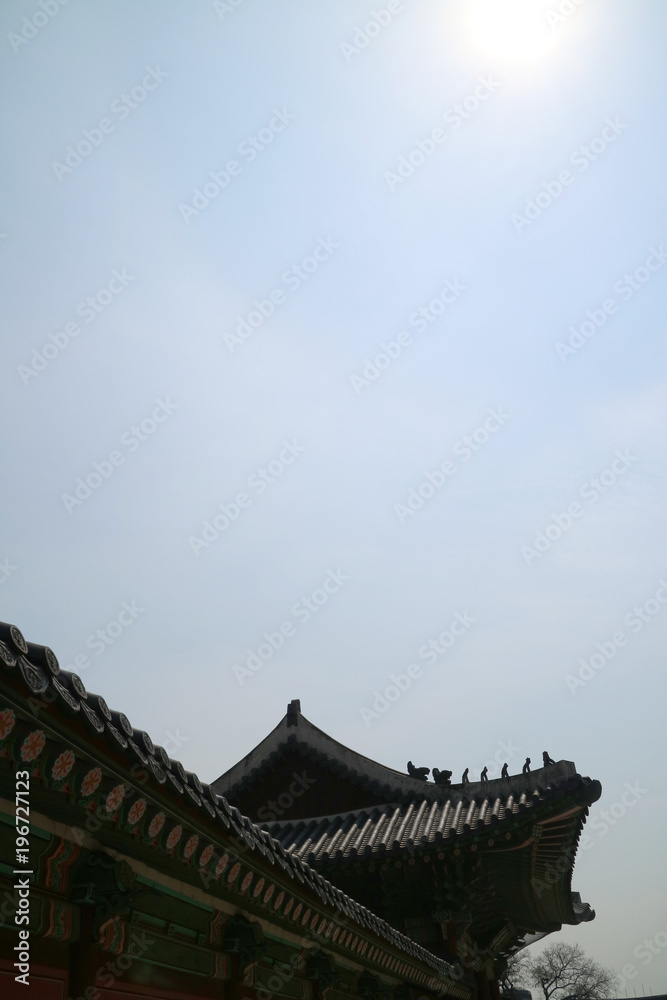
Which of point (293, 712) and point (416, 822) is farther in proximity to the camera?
point (293, 712)

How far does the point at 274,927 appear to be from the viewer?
819cm

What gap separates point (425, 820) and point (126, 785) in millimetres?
13436

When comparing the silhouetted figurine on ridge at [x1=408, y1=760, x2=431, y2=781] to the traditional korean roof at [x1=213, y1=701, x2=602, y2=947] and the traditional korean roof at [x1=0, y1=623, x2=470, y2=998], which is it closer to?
the traditional korean roof at [x1=213, y1=701, x2=602, y2=947]

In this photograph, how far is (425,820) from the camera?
1694 cm

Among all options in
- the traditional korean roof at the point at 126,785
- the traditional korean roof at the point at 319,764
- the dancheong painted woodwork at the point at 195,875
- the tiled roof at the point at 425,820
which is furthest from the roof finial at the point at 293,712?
the traditional korean roof at the point at 126,785

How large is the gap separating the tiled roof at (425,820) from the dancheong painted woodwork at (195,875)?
5 cm

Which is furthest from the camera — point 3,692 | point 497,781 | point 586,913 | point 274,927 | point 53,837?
point 586,913

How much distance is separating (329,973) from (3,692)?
736 centimetres

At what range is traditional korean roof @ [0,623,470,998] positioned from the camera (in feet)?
12.7

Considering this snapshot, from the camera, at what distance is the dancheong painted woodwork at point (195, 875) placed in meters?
4.38

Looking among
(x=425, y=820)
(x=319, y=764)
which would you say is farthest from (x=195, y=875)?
(x=319, y=764)

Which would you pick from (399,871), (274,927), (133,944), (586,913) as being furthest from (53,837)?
(586,913)

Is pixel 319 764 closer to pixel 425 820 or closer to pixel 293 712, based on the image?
pixel 293 712

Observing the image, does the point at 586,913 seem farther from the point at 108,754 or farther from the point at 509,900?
the point at 108,754
